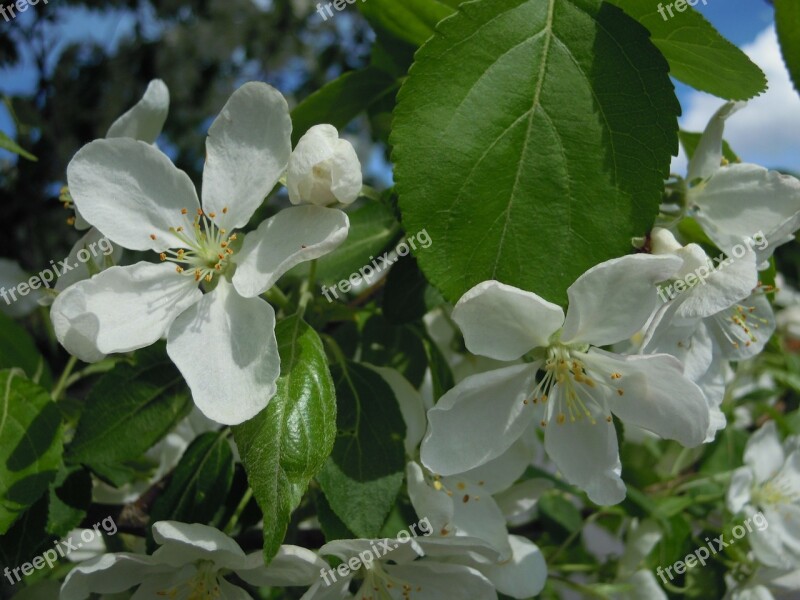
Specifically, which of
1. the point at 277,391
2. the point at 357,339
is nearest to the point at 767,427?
the point at 357,339

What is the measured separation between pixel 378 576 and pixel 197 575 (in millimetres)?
244

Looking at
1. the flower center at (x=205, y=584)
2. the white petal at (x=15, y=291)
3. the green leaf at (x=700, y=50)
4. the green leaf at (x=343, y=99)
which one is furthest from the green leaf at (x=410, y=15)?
the white petal at (x=15, y=291)

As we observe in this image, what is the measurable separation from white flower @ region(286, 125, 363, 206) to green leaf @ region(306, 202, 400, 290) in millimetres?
270

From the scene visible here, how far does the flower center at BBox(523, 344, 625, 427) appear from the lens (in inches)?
40.3

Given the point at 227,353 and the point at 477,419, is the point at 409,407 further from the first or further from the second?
the point at 227,353

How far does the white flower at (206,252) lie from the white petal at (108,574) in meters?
0.25

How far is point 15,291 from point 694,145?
1.37 metres

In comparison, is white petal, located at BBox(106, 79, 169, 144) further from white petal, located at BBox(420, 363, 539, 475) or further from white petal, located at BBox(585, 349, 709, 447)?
white petal, located at BBox(585, 349, 709, 447)

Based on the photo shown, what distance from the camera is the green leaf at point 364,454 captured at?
97cm

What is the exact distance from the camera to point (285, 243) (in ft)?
3.23

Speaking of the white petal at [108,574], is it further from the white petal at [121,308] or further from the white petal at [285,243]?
the white petal at [285,243]

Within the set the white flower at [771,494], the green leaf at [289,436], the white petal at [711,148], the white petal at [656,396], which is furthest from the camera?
the white flower at [771,494]

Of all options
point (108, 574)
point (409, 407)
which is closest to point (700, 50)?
point (409, 407)

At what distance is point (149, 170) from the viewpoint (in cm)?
108
